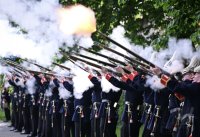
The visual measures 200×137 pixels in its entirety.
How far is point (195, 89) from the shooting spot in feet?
26.2

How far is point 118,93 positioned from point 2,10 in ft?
11.7

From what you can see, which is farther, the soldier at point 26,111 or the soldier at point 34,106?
the soldier at point 26,111

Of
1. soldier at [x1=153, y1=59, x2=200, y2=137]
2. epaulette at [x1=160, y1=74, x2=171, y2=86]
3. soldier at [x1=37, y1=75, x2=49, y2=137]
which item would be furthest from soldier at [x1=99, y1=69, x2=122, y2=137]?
soldier at [x1=37, y1=75, x2=49, y2=137]

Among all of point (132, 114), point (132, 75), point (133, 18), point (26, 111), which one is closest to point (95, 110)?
point (132, 114)

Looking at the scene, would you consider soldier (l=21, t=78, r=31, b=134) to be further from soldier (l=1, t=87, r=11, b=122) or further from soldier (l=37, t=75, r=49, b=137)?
soldier (l=1, t=87, r=11, b=122)

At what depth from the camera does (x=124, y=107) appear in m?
11.0

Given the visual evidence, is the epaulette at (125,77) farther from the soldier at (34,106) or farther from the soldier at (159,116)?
the soldier at (34,106)

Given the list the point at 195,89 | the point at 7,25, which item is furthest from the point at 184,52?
the point at 7,25

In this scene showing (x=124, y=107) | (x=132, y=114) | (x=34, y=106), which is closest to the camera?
(x=132, y=114)

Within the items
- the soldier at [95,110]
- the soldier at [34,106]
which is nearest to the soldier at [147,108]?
the soldier at [95,110]

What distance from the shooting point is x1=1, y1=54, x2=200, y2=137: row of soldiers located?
829 centimetres

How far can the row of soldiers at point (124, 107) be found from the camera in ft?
27.2

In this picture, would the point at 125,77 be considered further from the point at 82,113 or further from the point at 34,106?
the point at 34,106

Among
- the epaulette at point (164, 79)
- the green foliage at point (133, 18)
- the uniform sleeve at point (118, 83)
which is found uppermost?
the green foliage at point (133, 18)
